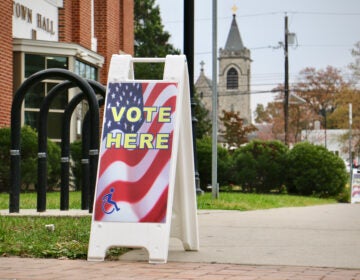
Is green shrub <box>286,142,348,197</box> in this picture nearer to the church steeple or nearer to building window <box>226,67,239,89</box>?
the church steeple

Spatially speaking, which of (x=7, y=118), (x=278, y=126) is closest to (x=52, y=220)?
(x=7, y=118)

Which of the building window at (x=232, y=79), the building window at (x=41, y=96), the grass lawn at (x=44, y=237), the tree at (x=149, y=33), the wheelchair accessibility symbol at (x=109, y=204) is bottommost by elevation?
the grass lawn at (x=44, y=237)

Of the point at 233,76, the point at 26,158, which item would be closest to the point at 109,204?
the point at 26,158

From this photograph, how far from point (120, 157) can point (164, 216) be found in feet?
2.33

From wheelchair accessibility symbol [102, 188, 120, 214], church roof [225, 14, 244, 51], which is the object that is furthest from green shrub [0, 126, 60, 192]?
church roof [225, 14, 244, 51]

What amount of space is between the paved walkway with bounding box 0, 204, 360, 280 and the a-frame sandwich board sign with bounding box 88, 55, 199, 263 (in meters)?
0.24

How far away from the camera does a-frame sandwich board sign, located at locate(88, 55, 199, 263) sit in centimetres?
711

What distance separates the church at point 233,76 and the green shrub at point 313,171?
463ft

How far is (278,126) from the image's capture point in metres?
93.1

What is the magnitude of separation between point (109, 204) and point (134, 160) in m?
0.46

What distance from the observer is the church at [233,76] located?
16888 centimetres

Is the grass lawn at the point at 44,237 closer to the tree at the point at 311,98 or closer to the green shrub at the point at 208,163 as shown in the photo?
the green shrub at the point at 208,163

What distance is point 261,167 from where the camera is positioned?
82.9 ft

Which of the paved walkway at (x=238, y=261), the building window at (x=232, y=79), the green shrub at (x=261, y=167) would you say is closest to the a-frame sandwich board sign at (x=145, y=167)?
the paved walkway at (x=238, y=261)
